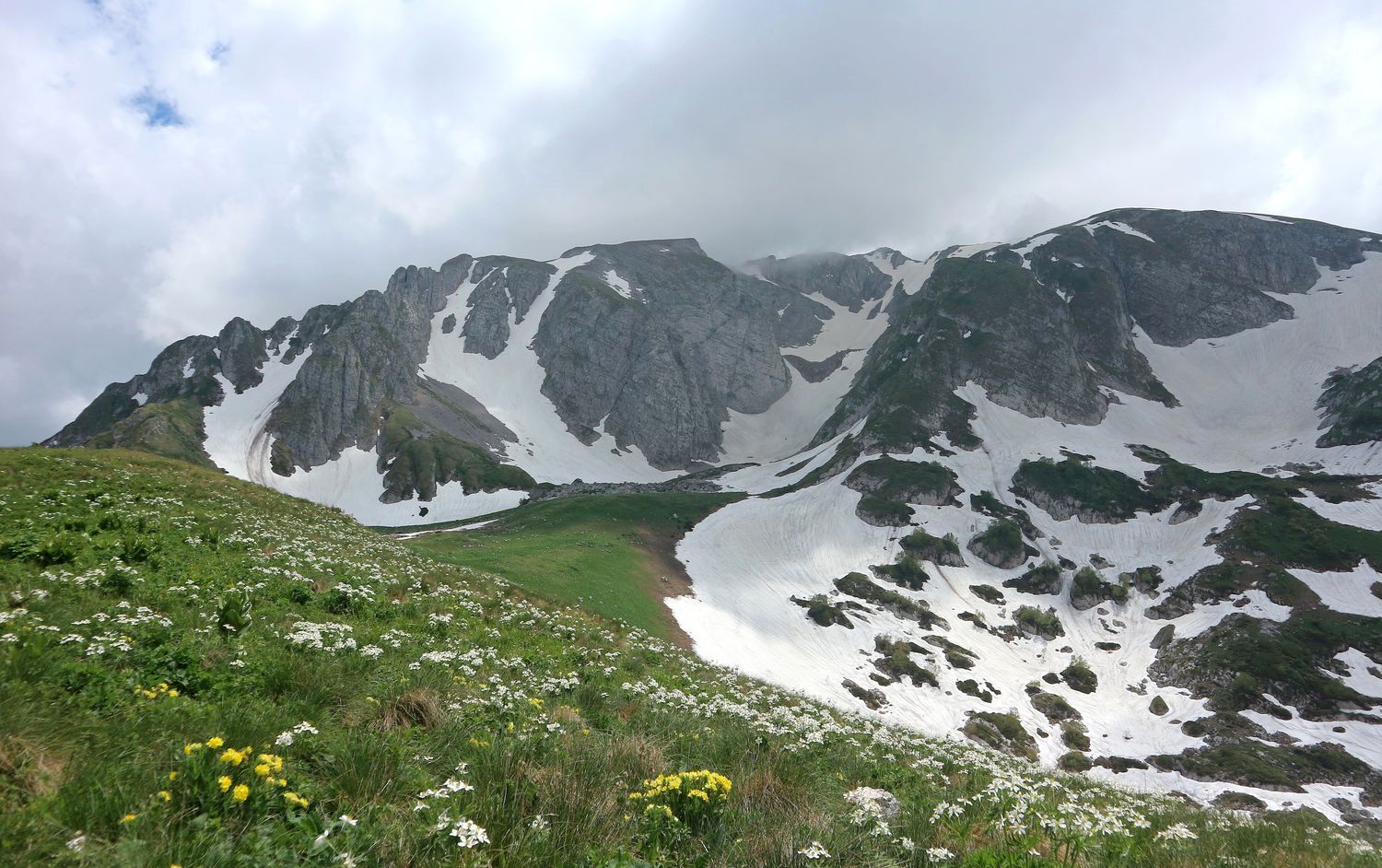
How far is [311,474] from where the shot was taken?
5684 inches

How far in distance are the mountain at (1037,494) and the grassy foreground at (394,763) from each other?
4244 cm

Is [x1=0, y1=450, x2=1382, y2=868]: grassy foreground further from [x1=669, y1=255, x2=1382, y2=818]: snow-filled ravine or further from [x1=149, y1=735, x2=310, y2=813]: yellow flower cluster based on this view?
[x1=669, y1=255, x2=1382, y2=818]: snow-filled ravine

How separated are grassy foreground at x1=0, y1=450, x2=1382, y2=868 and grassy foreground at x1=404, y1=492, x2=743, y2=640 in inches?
783

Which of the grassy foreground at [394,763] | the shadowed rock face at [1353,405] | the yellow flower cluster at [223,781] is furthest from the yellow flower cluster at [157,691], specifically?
the shadowed rock face at [1353,405]

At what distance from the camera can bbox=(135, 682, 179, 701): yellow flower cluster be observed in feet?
21.1

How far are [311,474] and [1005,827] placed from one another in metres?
165

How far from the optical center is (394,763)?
233 inches

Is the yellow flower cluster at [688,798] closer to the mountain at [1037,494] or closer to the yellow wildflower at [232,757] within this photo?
the yellow wildflower at [232,757]

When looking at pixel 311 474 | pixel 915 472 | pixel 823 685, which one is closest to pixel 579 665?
pixel 823 685

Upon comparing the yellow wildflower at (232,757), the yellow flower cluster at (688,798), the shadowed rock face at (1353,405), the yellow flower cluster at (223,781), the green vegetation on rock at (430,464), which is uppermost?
the shadowed rock face at (1353,405)

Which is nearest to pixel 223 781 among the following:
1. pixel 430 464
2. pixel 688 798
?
pixel 688 798

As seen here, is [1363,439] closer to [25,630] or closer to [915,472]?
[915,472]

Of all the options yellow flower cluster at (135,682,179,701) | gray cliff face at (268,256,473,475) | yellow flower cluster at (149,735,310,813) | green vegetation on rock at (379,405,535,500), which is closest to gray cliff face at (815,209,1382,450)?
green vegetation on rock at (379,405,535,500)

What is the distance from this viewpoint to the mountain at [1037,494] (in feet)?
199
